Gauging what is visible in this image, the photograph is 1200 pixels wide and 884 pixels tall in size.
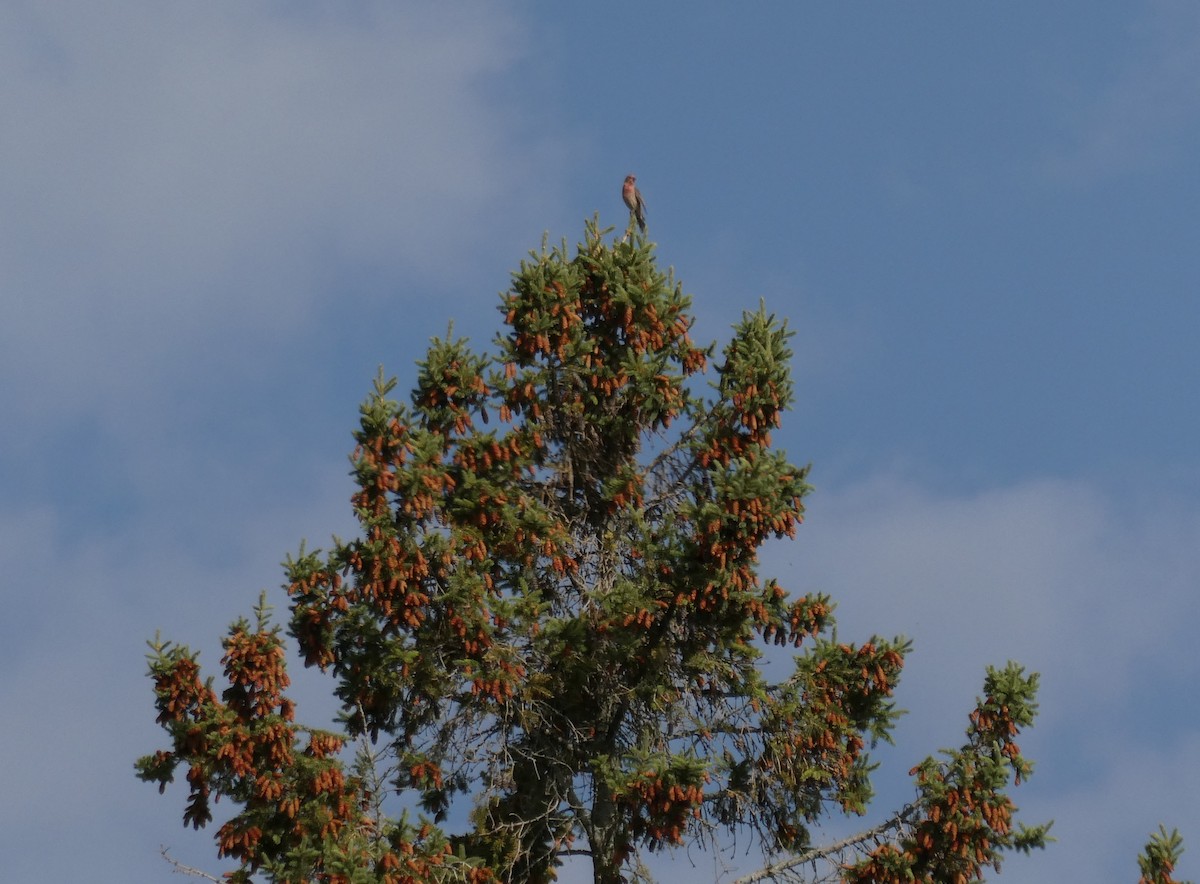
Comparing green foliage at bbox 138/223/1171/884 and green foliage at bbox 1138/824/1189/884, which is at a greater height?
green foliage at bbox 138/223/1171/884

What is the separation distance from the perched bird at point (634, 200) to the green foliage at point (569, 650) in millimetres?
1903

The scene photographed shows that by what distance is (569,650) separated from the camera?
75.3 ft

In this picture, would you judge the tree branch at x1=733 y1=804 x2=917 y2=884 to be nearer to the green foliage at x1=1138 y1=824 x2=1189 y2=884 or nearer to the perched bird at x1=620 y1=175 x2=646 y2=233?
the green foliage at x1=1138 y1=824 x2=1189 y2=884

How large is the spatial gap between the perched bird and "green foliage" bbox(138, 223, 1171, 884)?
190 cm

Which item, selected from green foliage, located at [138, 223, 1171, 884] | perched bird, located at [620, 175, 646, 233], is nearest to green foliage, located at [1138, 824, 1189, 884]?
green foliage, located at [138, 223, 1171, 884]

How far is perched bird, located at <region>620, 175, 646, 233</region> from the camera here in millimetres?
26794

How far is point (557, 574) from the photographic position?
23656 mm

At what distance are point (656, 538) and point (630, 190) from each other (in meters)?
6.78

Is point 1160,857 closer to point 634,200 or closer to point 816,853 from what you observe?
point 816,853

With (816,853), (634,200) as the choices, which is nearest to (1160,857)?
(816,853)

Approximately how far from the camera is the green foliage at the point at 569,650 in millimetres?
20594

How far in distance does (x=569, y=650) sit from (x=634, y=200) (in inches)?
307

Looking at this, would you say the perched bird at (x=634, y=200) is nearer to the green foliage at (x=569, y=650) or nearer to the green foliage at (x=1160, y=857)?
the green foliage at (x=569, y=650)

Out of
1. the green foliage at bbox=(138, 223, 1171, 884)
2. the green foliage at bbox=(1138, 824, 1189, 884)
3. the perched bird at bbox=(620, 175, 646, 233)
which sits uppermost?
the perched bird at bbox=(620, 175, 646, 233)
